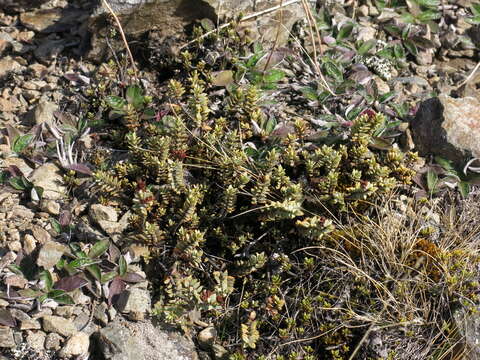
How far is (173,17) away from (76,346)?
8.99 ft

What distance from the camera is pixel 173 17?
4809 millimetres

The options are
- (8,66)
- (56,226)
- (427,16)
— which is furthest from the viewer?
(427,16)

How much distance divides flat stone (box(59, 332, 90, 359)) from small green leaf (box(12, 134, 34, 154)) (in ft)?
4.93

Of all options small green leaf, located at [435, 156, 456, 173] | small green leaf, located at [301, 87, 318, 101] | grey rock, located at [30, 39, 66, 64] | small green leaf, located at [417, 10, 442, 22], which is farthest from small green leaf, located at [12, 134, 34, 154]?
small green leaf, located at [417, 10, 442, 22]

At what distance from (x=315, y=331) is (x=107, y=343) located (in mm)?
1301

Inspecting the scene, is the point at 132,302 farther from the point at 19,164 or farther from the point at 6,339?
the point at 19,164

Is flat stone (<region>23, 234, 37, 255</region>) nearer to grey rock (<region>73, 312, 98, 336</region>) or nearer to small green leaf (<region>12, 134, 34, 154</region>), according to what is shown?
grey rock (<region>73, 312, 98, 336</region>)

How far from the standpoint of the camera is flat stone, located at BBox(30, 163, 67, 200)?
4070 millimetres

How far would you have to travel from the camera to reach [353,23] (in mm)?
5176

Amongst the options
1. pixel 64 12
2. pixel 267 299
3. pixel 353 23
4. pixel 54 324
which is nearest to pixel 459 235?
pixel 267 299

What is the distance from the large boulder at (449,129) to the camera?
426 centimetres

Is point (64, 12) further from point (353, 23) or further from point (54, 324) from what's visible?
point (54, 324)

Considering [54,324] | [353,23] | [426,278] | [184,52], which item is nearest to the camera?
[54,324]

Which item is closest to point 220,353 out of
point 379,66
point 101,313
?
point 101,313
